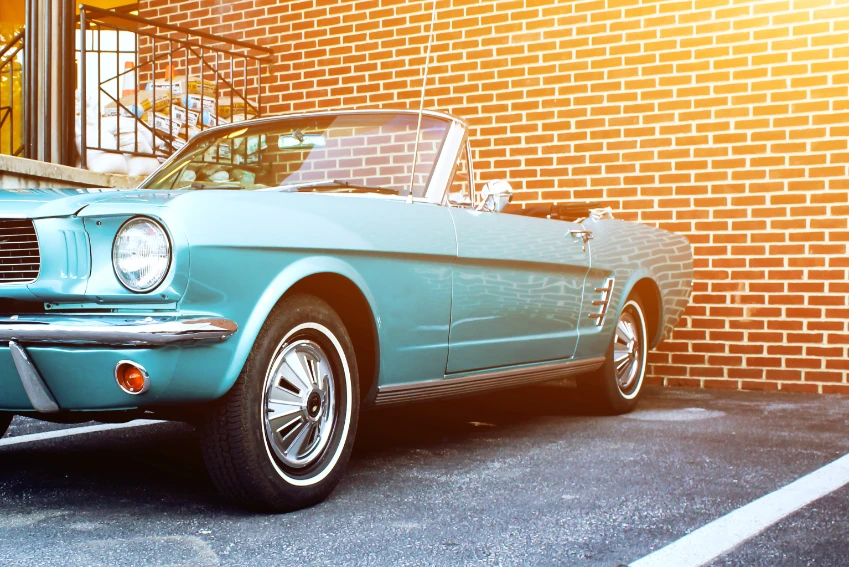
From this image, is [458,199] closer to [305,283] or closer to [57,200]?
[305,283]

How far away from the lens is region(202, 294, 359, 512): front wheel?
2871 mm

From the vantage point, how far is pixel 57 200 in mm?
2891

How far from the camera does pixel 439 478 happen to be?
3600 mm

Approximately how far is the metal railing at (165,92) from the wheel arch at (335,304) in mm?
3737

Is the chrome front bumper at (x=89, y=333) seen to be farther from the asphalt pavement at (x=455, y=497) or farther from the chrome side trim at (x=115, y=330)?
the asphalt pavement at (x=455, y=497)

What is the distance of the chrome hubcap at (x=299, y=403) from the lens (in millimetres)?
3049

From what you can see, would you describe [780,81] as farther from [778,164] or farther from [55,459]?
[55,459]

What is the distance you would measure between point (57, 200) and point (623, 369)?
3.47 meters

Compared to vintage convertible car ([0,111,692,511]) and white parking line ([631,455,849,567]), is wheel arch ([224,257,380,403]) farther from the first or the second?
white parking line ([631,455,849,567])

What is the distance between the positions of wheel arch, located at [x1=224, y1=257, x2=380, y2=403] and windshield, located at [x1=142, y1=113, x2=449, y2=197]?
1.99ft

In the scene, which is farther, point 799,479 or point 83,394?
point 799,479

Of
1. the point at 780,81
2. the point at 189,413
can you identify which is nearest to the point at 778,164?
the point at 780,81

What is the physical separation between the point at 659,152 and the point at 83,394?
186 inches

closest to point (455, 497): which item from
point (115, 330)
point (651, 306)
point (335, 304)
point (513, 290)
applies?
point (335, 304)
